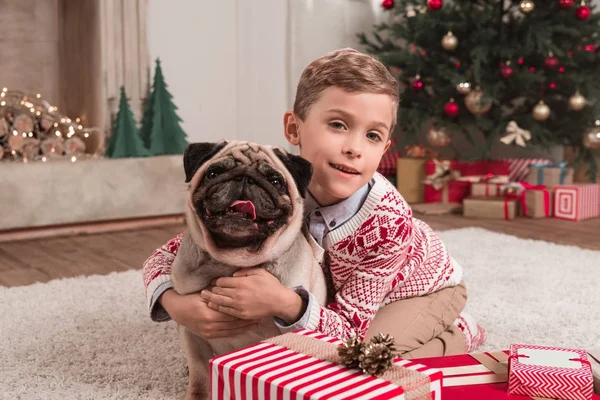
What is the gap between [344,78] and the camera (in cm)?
121

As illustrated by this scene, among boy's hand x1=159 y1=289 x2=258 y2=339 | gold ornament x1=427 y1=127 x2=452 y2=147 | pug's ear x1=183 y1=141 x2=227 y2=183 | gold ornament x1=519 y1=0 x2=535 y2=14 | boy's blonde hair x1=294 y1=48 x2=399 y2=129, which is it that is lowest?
boy's hand x1=159 y1=289 x2=258 y2=339

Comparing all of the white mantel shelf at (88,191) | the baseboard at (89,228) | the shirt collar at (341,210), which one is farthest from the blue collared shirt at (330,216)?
the baseboard at (89,228)

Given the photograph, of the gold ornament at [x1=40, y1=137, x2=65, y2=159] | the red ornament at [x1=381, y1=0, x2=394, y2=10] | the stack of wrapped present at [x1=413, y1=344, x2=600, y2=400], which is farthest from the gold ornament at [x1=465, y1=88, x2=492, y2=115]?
the stack of wrapped present at [x1=413, y1=344, x2=600, y2=400]

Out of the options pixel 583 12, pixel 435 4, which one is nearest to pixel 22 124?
pixel 435 4

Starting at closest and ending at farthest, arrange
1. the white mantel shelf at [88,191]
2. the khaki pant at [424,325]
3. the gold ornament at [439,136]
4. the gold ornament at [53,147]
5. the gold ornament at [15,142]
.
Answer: the khaki pant at [424,325] → the white mantel shelf at [88,191] → the gold ornament at [15,142] → the gold ornament at [53,147] → the gold ornament at [439,136]

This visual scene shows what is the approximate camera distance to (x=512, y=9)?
145 inches

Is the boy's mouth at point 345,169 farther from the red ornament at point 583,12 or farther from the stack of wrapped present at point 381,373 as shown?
the red ornament at point 583,12

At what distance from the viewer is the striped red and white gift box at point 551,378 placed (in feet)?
3.36

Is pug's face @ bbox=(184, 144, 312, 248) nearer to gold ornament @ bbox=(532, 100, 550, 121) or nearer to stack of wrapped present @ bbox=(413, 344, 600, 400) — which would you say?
stack of wrapped present @ bbox=(413, 344, 600, 400)

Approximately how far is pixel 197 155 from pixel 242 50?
2.95 metres

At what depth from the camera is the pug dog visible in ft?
3.43

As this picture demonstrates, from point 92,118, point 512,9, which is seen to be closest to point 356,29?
point 512,9

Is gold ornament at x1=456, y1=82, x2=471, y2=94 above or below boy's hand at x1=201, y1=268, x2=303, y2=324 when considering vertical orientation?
above

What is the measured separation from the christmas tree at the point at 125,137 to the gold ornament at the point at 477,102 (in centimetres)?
160
